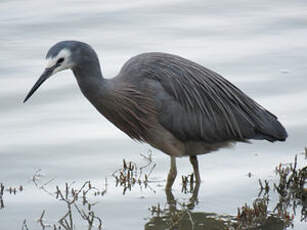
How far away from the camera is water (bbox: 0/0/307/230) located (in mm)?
8148

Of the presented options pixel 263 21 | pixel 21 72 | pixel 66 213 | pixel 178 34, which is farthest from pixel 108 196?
pixel 263 21

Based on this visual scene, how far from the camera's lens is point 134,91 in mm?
8336

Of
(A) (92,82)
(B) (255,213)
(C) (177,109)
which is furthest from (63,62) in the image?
(B) (255,213)

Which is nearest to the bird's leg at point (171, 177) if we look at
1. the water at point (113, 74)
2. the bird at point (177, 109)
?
the bird at point (177, 109)

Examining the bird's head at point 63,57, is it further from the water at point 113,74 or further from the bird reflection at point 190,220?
the bird reflection at point 190,220

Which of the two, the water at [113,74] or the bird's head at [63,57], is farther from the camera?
the water at [113,74]

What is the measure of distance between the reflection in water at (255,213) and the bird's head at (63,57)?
4.87 ft

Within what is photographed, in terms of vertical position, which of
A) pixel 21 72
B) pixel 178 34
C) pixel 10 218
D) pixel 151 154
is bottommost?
pixel 10 218

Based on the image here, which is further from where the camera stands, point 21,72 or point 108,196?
point 21,72

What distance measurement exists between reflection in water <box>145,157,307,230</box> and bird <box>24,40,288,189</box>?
52 cm

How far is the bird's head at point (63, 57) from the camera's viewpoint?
7594mm

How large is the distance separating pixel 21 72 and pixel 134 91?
3.24m

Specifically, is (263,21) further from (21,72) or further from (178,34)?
(21,72)

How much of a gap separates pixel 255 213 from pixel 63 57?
213cm
